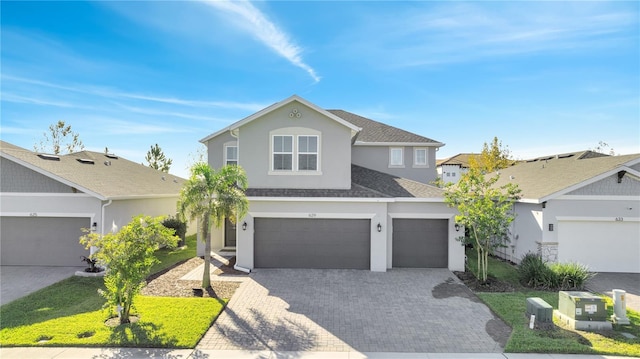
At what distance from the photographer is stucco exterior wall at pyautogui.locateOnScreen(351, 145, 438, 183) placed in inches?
786

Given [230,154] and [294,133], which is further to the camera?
[230,154]

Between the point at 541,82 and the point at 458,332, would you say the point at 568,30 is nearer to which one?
the point at 541,82

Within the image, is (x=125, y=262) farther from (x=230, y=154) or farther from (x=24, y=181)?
(x=230, y=154)

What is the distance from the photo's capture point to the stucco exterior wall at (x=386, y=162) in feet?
65.5

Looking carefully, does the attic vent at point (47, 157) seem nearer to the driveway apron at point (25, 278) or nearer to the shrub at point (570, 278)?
the driveway apron at point (25, 278)

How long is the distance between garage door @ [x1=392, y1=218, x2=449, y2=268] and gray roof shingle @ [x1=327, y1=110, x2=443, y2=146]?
7.61m

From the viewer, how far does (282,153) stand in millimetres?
14250

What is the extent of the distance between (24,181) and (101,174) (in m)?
3.10

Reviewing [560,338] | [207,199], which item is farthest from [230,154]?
[560,338]

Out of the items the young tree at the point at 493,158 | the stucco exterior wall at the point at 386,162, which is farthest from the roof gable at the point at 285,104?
the young tree at the point at 493,158

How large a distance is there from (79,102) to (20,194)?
33.0 ft

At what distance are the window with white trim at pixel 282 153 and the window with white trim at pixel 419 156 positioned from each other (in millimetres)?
9889

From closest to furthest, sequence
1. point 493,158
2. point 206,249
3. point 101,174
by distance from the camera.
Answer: point 206,249, point 101,174, point 493,158

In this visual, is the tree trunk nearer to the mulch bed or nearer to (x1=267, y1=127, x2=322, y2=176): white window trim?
A: the mulch bed
